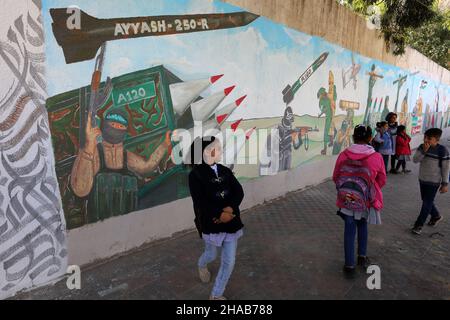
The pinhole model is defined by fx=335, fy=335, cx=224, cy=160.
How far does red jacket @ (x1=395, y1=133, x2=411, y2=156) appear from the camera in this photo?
9281mm

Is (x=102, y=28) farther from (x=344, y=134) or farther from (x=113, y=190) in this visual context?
(x=344, y=134)

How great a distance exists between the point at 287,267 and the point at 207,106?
2491 mm

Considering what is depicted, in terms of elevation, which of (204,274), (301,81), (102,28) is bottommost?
(204,274)

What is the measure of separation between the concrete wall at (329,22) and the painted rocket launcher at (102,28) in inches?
39.2

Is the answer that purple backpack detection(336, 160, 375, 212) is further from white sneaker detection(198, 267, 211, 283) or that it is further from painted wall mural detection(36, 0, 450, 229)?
painted wall mural detection(36, 0, 450, 229)

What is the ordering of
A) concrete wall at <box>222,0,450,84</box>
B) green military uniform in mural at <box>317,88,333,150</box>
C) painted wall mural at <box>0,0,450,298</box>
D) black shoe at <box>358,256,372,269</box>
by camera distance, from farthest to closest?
green military uniform in mural at <box>317,88,333,150</box> < concrete wall at <box>222,0,450,84</box> < black shoe at <box>358,256,372,269</box> < painted wall mural at <box>0,0,450,298</box>

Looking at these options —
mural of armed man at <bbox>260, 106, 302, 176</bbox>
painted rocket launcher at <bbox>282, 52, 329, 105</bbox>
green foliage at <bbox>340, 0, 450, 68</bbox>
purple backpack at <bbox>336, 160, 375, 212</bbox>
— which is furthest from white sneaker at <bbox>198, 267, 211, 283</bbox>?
green foliage at <bbox>340, 0, 450, 68</bbox>

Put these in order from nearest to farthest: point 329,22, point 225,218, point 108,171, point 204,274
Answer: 1. point 225,218
2. point 204,274
3. point 108,171
4. point 329,22

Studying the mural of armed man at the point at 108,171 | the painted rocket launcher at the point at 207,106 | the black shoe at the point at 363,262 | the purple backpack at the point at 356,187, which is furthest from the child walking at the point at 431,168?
the mural of armed man at the point at 108,171

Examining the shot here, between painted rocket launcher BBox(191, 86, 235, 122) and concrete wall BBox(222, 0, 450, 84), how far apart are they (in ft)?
4.56

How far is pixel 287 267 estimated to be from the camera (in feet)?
12.8

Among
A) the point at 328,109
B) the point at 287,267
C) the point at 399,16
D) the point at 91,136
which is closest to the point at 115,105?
the point at 91,136

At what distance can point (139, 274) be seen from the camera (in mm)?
3645
